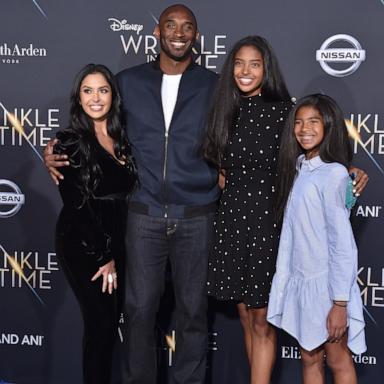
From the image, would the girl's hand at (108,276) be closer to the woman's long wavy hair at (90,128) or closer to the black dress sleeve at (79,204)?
the black dress sleeve at (79,204)

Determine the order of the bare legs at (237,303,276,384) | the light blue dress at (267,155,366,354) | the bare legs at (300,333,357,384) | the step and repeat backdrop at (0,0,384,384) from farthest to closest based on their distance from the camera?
the step and repeat backdrop at (0,0,384,384)
the bare legs at (237,303,276,384)
the bare legs at (300,333,357,384)
the light blue dress at (267,155,366,354)

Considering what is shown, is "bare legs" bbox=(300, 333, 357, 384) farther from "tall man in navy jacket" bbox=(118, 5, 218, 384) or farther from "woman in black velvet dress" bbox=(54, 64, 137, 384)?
"woman in black velvet dress" bbox=(54, 64, 137, 384)

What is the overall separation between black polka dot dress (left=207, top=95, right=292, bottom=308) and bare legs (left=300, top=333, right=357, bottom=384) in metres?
0.28

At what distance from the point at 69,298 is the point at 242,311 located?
1013mm

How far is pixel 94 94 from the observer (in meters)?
2.35

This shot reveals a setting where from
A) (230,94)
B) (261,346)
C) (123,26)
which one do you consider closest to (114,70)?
(123,26)

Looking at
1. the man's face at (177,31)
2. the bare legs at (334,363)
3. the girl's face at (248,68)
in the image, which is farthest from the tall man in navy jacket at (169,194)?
the bare legs at (334,363)

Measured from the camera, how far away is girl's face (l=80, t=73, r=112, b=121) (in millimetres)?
2352

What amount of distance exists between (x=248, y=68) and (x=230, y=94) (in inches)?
4.9

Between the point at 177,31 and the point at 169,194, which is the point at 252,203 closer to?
the point at 169,194

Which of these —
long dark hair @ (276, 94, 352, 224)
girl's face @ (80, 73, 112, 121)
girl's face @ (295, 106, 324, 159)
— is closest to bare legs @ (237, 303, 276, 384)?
long dark hair @ (276, 94, 352, 224)

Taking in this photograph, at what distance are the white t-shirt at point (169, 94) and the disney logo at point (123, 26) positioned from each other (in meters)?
0.48

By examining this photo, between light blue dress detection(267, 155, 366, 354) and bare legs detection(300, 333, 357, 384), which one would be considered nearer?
light blue dress detection(267, 155, 366, 354)

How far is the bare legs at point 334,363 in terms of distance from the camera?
7.08ft
